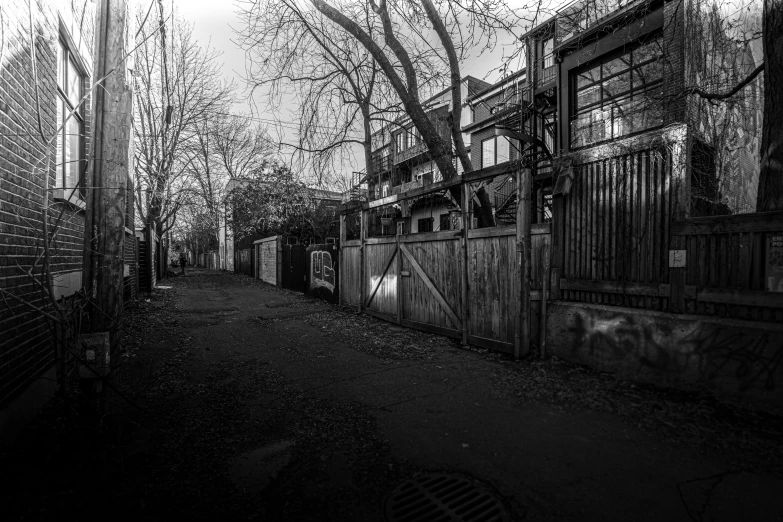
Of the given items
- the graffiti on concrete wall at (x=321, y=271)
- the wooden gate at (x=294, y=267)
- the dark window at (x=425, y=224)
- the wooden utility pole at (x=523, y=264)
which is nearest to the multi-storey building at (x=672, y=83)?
the wooden utility pole at (x=523, y=264)

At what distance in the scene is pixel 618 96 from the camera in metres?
11.6

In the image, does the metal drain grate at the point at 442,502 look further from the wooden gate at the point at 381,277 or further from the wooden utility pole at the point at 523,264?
the wooden gate at the point at 381,277

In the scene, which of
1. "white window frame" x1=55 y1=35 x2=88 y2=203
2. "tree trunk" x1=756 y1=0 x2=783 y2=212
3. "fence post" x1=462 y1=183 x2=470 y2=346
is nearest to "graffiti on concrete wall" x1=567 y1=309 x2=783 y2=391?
"tree trunk" x1=756 y1=0 x2=783 y2=212

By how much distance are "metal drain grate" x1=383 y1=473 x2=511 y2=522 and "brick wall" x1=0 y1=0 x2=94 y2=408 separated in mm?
3257

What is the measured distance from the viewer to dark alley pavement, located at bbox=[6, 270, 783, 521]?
2.56m

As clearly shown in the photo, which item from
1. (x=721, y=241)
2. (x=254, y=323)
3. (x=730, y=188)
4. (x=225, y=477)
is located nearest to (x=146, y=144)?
(x=254, y=323)

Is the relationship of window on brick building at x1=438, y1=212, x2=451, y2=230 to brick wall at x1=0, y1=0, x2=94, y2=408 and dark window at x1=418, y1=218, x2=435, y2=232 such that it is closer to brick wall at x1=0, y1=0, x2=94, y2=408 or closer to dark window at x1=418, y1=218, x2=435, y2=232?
dark window at x1=418, y1=218, x2=435, y2=232

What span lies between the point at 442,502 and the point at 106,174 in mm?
3714

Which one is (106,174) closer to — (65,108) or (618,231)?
(65,108)

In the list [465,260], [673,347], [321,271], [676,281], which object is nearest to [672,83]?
[465,260]

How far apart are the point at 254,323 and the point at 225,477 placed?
21.9 feet

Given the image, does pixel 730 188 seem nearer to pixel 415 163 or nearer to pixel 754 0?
pixel 754 0

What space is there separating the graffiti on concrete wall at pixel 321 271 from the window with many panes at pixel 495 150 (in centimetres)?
1081

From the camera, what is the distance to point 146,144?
655 inches
